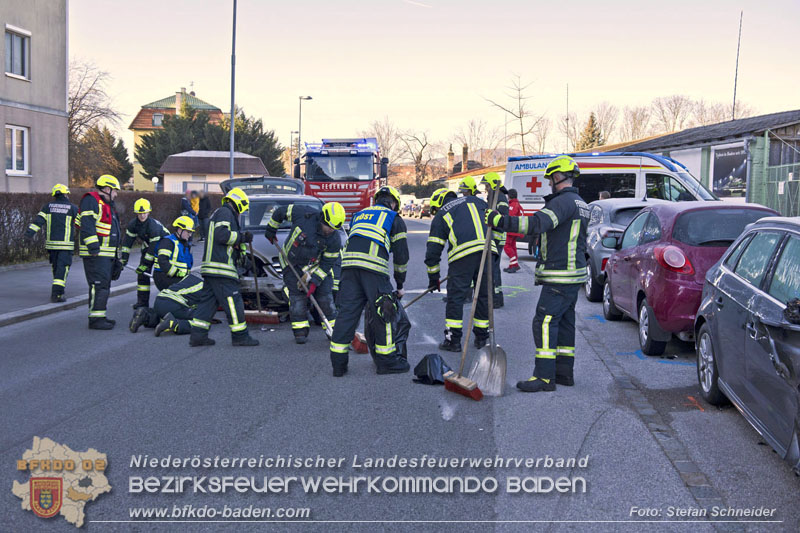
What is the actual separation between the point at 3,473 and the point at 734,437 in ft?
15.7

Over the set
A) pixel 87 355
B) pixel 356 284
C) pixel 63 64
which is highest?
pixel 63 64

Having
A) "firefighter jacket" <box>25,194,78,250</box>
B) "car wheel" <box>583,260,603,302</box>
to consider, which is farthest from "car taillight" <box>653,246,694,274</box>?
"firefighter jacket" <box>25,194,78,250</box>

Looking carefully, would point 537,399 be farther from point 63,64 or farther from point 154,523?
point 63,64

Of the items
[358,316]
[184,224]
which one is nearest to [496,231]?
[358,316]

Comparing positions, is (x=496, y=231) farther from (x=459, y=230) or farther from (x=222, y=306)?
(x=222, y=306)

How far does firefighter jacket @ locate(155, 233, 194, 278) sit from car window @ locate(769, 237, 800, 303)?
23.5 feet

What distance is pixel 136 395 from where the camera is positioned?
6.28 m

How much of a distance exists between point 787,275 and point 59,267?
10.3m

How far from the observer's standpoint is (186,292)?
945cm

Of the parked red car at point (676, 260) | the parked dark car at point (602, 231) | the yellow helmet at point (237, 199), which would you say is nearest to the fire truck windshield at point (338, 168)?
the parked dark car at point (602, 231)

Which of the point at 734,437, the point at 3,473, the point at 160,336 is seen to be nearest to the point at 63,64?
the point at 160,336

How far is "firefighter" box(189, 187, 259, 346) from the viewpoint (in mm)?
8234

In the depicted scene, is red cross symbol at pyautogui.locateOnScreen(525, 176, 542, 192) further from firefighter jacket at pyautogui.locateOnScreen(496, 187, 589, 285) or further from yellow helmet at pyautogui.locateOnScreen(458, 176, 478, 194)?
firefighter jacket at pyautogui.locateOnScreen(496, 187, 589, 285)

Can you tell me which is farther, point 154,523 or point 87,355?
point 87,355
